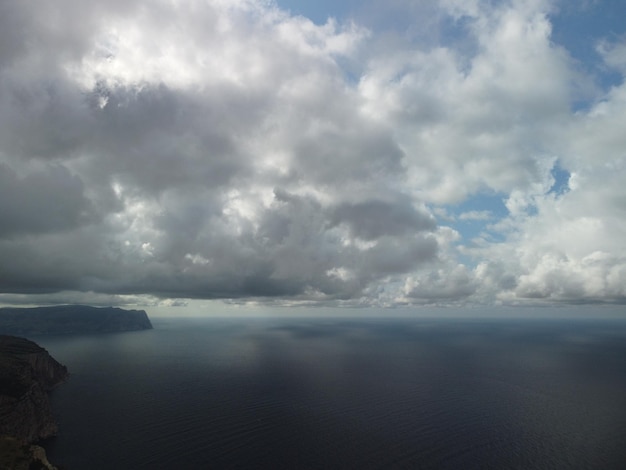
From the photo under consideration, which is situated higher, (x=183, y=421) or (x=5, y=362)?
(x=5, y=362)

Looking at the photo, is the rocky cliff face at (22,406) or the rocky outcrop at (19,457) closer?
the rocky outcrop at (19,457)

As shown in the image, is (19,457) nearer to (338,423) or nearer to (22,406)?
(22,406)

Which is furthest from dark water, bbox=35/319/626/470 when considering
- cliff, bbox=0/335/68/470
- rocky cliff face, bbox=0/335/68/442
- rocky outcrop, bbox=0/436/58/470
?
rocky outcrop, bbox=0/436/58/470

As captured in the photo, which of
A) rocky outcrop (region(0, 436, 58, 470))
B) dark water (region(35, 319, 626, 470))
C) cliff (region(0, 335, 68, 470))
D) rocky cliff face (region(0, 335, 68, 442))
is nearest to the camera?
rocky outcrop (region(0, 436, 58, 470))

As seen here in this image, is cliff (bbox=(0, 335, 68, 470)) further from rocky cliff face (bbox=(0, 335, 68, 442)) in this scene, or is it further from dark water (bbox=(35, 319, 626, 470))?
dark water (bbox=(35, 319, 626, 470))

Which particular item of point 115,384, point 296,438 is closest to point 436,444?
point 296,438

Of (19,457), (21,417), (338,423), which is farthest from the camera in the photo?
(338,423)

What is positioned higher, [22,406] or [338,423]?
[22,406]

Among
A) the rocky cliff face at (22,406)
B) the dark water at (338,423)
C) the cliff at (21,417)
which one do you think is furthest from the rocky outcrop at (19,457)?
the rocky cliff face at (22,406)

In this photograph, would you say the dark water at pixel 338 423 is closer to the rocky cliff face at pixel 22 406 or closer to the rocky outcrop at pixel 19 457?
the rocky cliff face at pixel 22 406

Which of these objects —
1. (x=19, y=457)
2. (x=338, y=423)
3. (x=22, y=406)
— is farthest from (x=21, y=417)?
(x=338, y=423)

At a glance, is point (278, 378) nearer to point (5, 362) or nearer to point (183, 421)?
point (183, 421)
